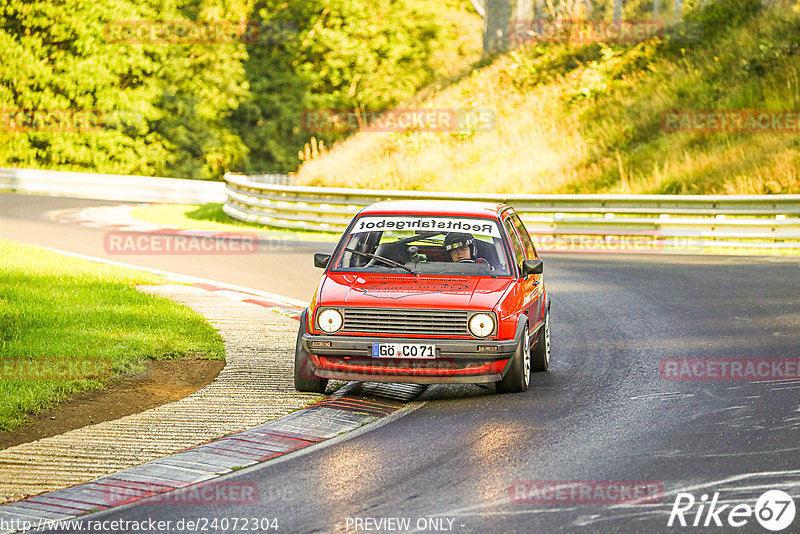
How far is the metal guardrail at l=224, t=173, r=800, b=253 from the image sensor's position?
2238cm

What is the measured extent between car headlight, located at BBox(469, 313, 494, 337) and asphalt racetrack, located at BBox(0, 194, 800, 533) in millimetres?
612

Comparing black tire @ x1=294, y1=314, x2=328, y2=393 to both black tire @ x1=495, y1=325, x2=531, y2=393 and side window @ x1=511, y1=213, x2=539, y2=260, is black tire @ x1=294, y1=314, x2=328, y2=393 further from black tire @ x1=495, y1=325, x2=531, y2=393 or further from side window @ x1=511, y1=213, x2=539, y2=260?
side window @ x1=511, y1=213, x2=539, y2=260

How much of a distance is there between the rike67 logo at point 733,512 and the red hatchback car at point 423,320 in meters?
3.01

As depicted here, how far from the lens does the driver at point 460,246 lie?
35.0 feet

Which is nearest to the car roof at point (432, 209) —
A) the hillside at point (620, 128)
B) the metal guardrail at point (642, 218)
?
the metal guardrail at point (642, 218)

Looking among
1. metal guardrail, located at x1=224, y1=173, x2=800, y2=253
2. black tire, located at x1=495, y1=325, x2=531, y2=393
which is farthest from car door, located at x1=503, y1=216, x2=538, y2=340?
metal guardrail, located at x1=224, y1=173, x2=800, y2=253

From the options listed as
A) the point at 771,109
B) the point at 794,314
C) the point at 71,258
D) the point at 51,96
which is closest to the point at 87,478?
the point at 794,314

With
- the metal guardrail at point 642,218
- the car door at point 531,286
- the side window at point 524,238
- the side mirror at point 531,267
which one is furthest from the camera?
the metal guardrail at point 642,218

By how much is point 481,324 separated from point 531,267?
124cm

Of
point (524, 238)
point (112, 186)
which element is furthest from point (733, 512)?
point (112, 186)

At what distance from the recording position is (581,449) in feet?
26.0

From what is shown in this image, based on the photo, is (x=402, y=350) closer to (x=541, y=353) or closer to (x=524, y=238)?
(x=541, y=353)

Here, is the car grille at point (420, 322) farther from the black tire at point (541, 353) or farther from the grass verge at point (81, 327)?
the grass verge at point (81, 327)

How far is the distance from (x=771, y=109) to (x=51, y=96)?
34.9m
